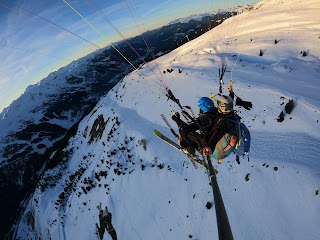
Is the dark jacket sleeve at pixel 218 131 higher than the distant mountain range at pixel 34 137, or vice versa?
the dark jacket sleeve at pixel 218 131

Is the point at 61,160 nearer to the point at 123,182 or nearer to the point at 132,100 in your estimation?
the point at 132,100

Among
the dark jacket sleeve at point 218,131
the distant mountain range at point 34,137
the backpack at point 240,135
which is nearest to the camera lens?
the dark jacket sleeve at point 218,131

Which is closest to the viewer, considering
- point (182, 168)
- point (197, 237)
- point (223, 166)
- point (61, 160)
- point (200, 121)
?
point (200, 121)

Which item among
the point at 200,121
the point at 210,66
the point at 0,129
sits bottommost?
the point at 0,129

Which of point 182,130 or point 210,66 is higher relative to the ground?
point 182,130

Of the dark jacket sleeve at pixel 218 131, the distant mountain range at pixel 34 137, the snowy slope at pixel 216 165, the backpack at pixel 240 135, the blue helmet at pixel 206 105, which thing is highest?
the blue helmet at pixel 206 105

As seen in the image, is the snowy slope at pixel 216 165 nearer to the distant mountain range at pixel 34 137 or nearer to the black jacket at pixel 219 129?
the black jacket at pixel 219 129

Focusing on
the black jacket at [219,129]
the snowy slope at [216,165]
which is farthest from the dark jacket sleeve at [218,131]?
the snowy slope at [216,165]

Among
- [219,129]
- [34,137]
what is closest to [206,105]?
[219,129]

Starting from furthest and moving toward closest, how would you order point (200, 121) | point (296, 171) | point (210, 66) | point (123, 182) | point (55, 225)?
point (55, 225) < point (210, 66) < point (123, 182) < point (296, 171) < point (200, 121)

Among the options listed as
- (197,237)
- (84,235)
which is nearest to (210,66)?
(197,237)
